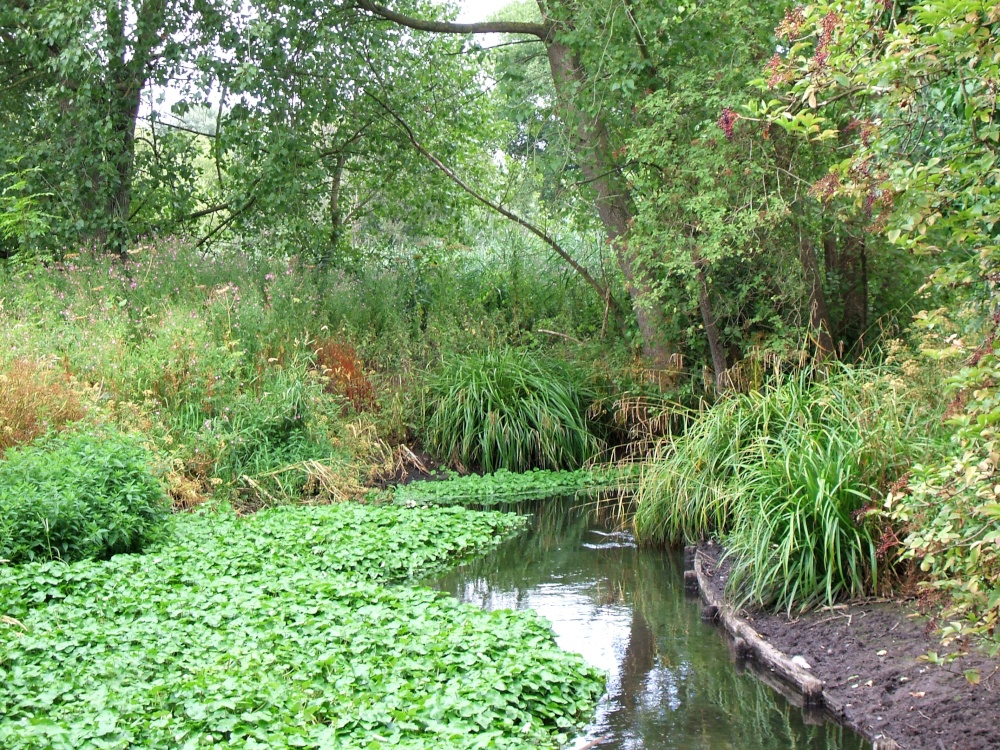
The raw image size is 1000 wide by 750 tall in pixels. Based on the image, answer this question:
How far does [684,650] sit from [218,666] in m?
2.83

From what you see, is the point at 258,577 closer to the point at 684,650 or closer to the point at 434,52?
the point at 684,650

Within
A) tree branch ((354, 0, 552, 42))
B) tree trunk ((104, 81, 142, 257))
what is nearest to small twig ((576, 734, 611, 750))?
tree branch ((354, 0, 552, 42))

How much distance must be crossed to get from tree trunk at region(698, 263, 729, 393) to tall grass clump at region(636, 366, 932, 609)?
2295 millimetres

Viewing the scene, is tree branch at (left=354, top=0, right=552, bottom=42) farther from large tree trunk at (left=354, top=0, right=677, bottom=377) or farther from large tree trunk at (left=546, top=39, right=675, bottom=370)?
large tree trunk at (left=546, top=39, right=675, bottom=370)

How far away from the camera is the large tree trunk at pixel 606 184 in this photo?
11312mm

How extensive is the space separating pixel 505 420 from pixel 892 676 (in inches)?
263

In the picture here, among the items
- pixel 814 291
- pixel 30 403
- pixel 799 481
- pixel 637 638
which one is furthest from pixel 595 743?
pixel 814 291

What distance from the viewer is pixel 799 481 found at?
6.58m

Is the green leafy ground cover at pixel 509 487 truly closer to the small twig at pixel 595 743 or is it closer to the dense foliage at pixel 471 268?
the dense foliage at pixel 471 268

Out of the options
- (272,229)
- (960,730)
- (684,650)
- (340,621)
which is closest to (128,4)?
(272,229)

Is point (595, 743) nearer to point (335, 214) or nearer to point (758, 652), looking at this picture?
point (758, 652)

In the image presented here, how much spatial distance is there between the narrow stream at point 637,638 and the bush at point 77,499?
7.45ft

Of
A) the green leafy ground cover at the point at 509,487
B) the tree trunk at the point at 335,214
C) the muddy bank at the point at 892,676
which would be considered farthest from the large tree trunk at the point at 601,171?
the muddy bank at the point at 892,676

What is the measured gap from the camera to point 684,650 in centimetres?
621
